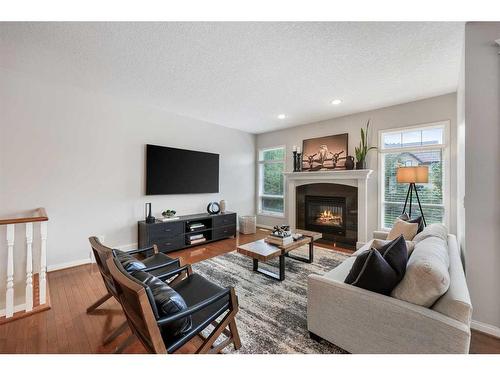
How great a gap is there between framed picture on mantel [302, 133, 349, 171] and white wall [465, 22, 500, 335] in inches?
94.4

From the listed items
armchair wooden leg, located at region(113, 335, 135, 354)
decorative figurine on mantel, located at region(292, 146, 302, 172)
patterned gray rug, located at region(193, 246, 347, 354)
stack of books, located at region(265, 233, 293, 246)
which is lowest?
patterned gray rug, located at region(193, 246, 347, 354)

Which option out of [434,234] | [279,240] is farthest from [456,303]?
[279,240]

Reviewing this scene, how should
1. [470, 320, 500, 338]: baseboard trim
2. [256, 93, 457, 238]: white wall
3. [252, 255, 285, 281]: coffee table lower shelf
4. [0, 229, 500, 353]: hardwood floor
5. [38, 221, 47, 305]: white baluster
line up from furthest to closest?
[256, 93, 457, 238]: white wall < [252, 255, 285, 281]: coffee table lower shelf < [38, 221, 47, 305]: white baluster < [470, 320, 500, 338]: baseboard trim < [0, 229, 500, 353]: hardwood floor

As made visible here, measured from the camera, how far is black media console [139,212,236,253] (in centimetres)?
359

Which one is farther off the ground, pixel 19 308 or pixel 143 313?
pixel 143 313

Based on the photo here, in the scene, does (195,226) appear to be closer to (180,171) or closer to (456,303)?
(180,171)

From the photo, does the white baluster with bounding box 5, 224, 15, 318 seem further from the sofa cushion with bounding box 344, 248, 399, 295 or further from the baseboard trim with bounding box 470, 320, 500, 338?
the baseboard trim with bounding box 470, 320, 500, 338

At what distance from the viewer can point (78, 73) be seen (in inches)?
104

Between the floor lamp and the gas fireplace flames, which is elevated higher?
the floor lamp

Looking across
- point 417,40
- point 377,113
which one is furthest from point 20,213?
point 377,113

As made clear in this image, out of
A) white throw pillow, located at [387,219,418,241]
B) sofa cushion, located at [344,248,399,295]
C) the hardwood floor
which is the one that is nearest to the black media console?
the hardwood floor

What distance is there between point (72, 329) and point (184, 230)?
224 cm

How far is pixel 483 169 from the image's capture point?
5.95 ft

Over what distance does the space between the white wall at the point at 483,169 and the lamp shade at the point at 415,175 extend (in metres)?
1.22
